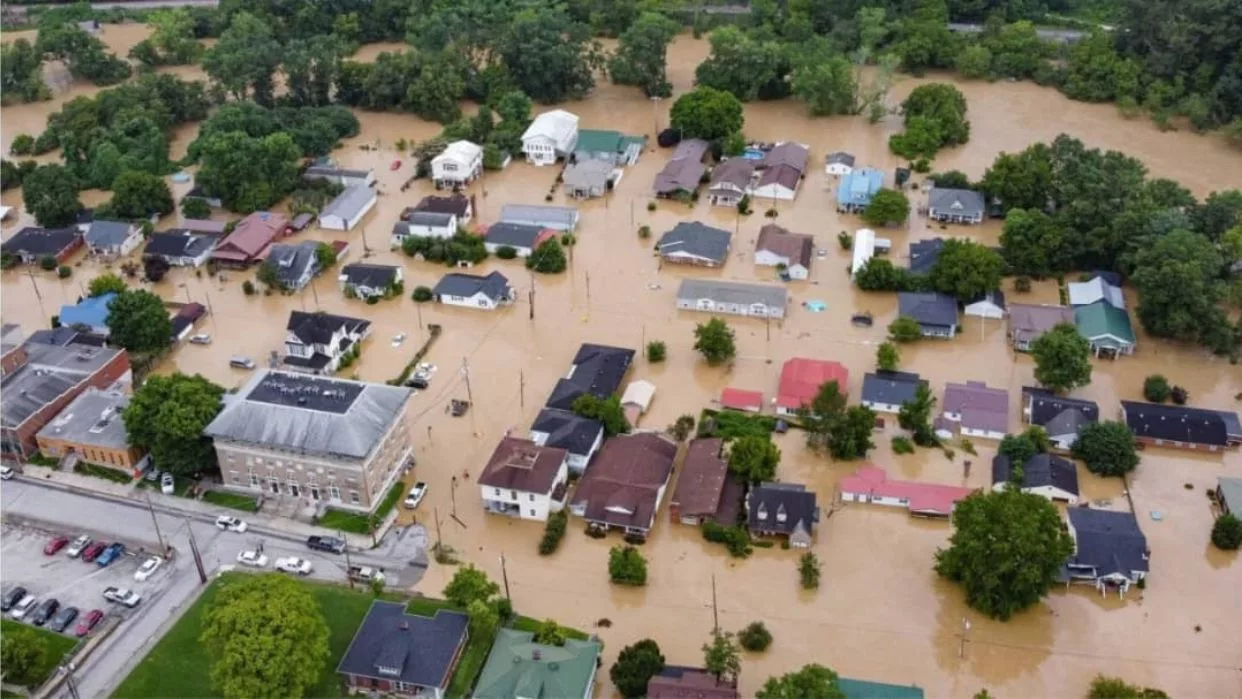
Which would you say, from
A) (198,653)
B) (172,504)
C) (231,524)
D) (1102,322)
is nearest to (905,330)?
(1102,322)

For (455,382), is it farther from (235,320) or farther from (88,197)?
(88,197)

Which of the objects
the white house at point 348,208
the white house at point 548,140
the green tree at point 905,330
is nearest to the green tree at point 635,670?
the green tree at point 905,330

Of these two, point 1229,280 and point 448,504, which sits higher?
point 1229,280

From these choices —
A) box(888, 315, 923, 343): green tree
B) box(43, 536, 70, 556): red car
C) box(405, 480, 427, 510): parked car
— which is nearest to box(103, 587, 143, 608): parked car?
box(43, 536, 70, 556): red car

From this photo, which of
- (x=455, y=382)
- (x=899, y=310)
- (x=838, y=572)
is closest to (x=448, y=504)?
(x=455, y=382)

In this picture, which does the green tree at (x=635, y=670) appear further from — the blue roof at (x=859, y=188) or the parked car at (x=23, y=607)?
the blue roof at (x=859, y=188)

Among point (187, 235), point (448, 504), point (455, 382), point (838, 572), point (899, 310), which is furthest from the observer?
point (187, 235)
